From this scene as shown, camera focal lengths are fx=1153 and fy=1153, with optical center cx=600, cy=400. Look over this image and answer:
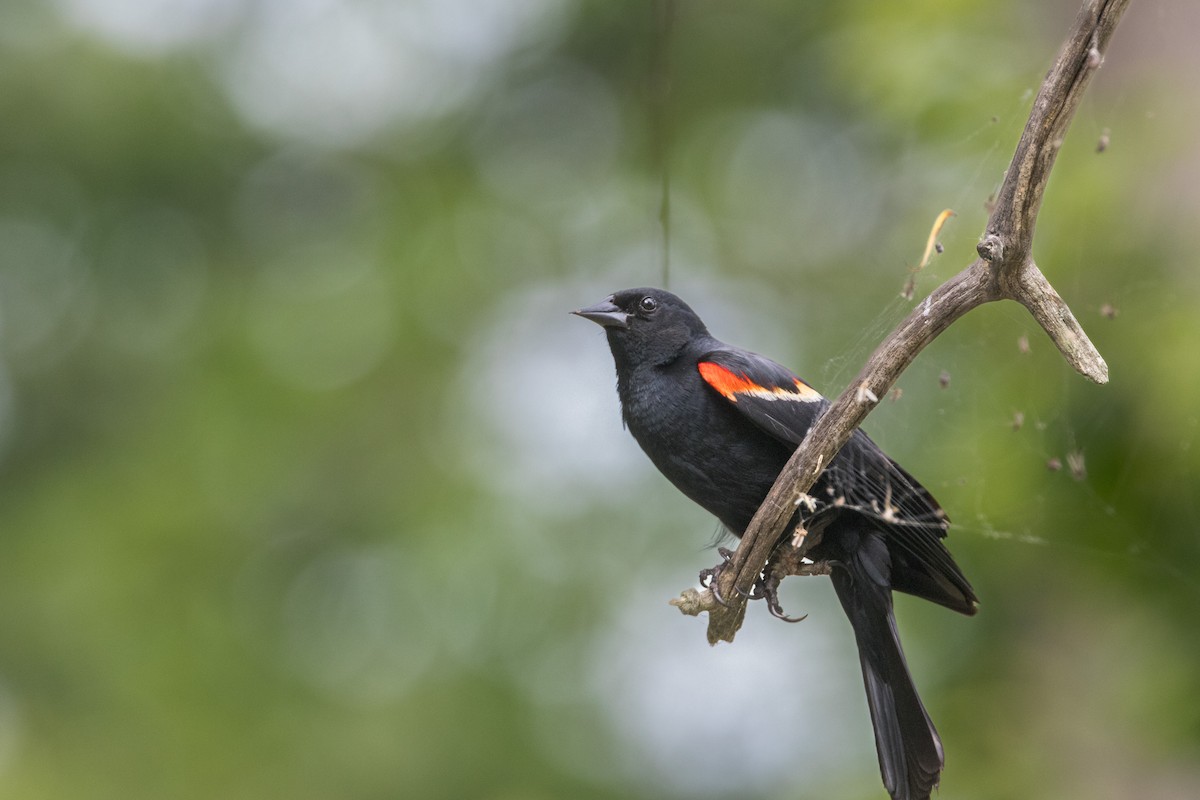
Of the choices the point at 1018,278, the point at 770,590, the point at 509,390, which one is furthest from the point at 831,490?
the point at 509,390

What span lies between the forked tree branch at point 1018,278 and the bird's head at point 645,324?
1.10m

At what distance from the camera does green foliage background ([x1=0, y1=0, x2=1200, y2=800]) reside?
4023 mm

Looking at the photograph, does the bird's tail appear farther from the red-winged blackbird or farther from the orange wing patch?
the orange wing patch

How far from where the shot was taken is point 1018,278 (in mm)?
2021

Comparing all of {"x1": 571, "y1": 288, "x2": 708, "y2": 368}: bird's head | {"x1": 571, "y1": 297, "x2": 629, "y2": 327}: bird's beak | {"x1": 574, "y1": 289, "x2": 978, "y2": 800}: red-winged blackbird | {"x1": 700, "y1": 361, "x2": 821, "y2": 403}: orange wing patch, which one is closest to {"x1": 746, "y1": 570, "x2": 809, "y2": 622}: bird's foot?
{"x1": 574, "y1": 289, "x2": 978, "y2": 800}: red-winged blackbird

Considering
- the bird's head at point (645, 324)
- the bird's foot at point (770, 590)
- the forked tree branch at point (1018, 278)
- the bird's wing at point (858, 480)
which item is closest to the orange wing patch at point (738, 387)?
the bird's wing at point (858, 480)

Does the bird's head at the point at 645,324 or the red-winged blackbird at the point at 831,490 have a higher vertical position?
the bird's head at the point at 645,324

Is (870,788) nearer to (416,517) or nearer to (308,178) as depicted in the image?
(416,517)

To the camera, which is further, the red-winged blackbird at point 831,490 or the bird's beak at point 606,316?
the bird's beak at point 606,316

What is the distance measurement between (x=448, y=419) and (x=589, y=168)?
6.54ft

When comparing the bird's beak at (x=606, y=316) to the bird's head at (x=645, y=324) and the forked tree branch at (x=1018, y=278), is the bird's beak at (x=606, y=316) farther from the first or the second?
the forked tree branch at (x=1018, y=278)

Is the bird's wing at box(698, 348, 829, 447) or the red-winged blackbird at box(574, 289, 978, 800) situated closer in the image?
the red-winged blackbird at box(574, 289, 978, 800)

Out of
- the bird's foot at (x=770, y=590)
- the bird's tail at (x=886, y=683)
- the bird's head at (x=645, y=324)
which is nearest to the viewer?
the bird's tail at (x=886, y=683)

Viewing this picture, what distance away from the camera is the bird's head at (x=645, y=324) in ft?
11.0
